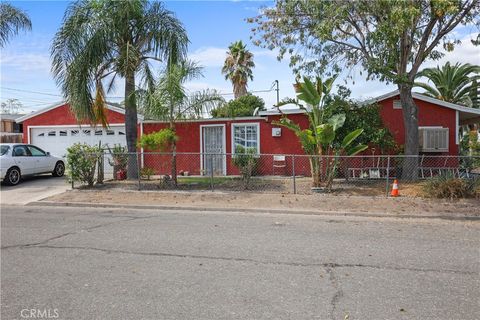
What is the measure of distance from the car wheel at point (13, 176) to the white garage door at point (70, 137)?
4.51m

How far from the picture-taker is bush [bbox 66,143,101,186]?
13.2 metres

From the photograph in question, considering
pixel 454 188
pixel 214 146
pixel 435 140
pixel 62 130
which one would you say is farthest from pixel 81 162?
pixel 435 140

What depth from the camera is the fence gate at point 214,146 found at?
1720 cm

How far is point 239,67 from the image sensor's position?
38.5 m

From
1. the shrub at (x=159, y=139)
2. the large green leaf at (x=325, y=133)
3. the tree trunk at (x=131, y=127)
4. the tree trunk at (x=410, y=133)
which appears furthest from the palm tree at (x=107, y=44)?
the tree trunk at (x=410, y=133)

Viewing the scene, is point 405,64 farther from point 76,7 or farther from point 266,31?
point 76,7

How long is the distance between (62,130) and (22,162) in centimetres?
470

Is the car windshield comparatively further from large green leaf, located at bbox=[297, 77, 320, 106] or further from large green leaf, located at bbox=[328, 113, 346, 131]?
large green leaf, located at bbox=[328, 113, 346, 131]

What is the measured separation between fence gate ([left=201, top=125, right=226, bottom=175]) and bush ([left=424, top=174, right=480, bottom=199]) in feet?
29.0

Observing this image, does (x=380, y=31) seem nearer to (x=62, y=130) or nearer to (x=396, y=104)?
(x=396, y=104)

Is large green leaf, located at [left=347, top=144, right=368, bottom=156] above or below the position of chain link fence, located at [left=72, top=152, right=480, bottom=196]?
above

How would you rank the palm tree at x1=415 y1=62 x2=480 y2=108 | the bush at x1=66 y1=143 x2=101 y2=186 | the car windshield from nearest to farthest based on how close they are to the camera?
1. the bush at x1=66 y1=143 x2=101 y2=186
2. the car windshield
3. the palm tree at x1=415 y1=62 x2=480 y2=108

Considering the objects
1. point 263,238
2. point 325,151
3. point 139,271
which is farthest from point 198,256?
point 325,151

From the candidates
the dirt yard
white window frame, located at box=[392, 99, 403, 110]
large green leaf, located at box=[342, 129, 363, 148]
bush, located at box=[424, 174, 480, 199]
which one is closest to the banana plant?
large green leaf, located at box=[342, 129, 363, 148]
